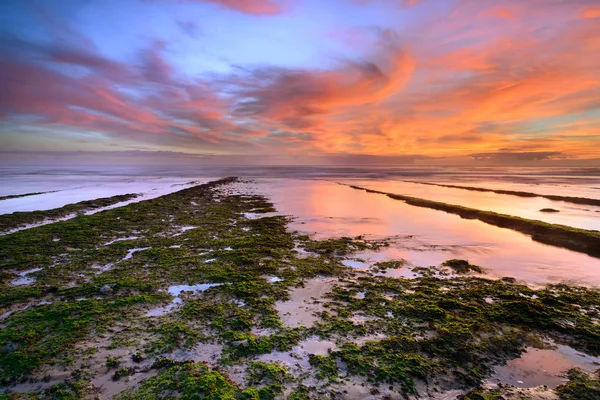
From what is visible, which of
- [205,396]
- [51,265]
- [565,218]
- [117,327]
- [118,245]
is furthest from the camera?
[565,218]

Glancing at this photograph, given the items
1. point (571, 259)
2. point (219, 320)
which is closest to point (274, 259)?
point (219, 320)

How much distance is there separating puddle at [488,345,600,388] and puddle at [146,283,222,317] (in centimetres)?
637

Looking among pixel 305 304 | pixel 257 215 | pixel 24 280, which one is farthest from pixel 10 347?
pixel 257 215

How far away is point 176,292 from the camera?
24.4ft

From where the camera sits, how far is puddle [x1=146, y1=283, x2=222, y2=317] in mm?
6422

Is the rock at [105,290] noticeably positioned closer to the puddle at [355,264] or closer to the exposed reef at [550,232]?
the puddle at [355,264]

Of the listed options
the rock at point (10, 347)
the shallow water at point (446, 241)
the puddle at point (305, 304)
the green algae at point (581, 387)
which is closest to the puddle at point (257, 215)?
the shallow water at point (446, 241)

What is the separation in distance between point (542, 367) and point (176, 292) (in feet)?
25.4

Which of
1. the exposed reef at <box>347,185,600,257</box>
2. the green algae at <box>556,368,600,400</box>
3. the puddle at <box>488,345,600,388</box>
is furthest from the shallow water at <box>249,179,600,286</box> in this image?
the green algae at <box>556,368,600,400</box>

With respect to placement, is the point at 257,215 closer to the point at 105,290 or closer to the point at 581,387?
the point at 105,290

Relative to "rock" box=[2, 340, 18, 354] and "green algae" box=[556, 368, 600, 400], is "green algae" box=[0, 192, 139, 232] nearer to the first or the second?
"rock" box=[2, 340, 18, 354]

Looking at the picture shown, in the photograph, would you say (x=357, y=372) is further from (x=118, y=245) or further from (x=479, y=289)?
(x=118, y=245)

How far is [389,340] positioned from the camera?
5387 millimetres

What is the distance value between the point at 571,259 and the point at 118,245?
17034 millimetres
